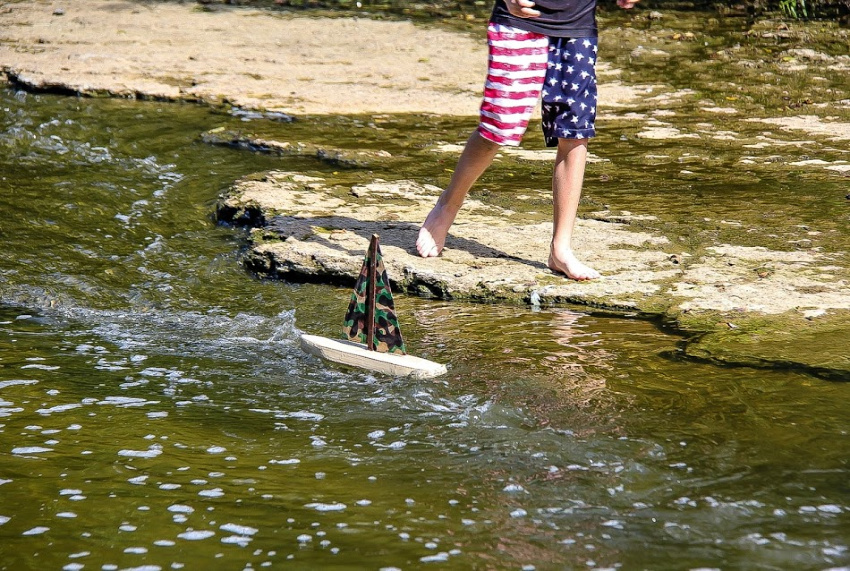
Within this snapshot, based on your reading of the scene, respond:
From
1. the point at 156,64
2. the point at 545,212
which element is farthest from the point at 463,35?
the point at 545,212

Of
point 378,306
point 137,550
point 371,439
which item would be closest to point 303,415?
point 371,439

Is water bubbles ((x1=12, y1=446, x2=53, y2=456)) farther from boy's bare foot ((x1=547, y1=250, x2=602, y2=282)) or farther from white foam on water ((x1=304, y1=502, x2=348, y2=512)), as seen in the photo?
boy's bare foot ((x1=547, y1=250, x2=602, y2=282))

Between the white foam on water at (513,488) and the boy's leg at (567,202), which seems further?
the boy's leg at (567,202)

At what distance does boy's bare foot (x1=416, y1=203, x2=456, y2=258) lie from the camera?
12.3 ft

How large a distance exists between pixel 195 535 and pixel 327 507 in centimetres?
28

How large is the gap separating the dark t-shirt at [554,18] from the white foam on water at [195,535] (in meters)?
2.05

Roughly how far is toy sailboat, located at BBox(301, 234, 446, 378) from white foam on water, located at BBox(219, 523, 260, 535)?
89cm

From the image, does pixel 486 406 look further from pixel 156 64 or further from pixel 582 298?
pixel 156 64

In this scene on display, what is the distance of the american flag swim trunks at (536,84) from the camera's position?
3.40 metres

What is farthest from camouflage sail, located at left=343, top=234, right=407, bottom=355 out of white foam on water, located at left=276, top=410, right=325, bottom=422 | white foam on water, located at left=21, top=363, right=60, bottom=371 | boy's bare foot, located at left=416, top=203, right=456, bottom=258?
white foam on water, located at left=21, top=363, right=60, bottom=371

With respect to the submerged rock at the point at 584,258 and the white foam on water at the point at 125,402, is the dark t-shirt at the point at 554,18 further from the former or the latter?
the white foam on water at the point at 125,402

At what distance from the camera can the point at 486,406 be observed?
265cm

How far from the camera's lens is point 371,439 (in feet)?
8.13

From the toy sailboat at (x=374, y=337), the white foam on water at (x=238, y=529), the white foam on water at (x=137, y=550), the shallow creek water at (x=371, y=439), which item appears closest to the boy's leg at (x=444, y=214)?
the shallow creek water at (x=371, y=439)
